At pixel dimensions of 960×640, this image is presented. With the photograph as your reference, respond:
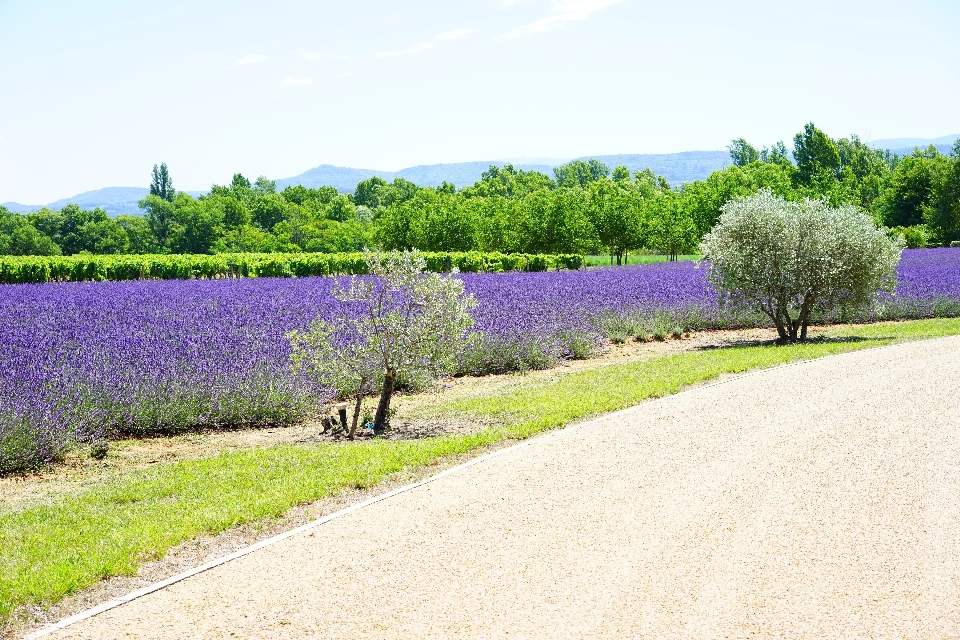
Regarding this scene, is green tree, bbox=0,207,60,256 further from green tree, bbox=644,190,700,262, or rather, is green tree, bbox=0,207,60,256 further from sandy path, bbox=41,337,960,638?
sandy path, bbox=41,337,960,638

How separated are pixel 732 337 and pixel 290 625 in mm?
15276

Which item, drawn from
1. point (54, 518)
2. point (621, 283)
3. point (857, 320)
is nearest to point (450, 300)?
point (54, 518)

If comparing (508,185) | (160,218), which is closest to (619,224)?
(160,218)

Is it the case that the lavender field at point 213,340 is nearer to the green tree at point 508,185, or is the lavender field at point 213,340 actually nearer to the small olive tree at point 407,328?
the small olive tree at point 407,328

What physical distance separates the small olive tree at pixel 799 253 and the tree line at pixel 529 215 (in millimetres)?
1149

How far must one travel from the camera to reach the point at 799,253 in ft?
52.6

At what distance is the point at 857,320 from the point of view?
20.5 metres

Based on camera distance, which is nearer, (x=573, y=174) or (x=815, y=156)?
(x=815, y=156)

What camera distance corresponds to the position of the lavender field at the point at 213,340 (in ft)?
27.2

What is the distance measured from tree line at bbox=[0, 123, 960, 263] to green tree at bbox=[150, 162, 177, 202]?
96 cm

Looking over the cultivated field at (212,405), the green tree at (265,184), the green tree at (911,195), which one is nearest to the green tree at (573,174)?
the green tree at (265,184)

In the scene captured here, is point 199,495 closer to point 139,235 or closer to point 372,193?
point 139,235

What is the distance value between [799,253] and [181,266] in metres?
26.7

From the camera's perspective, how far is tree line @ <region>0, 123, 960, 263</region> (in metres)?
54.9
